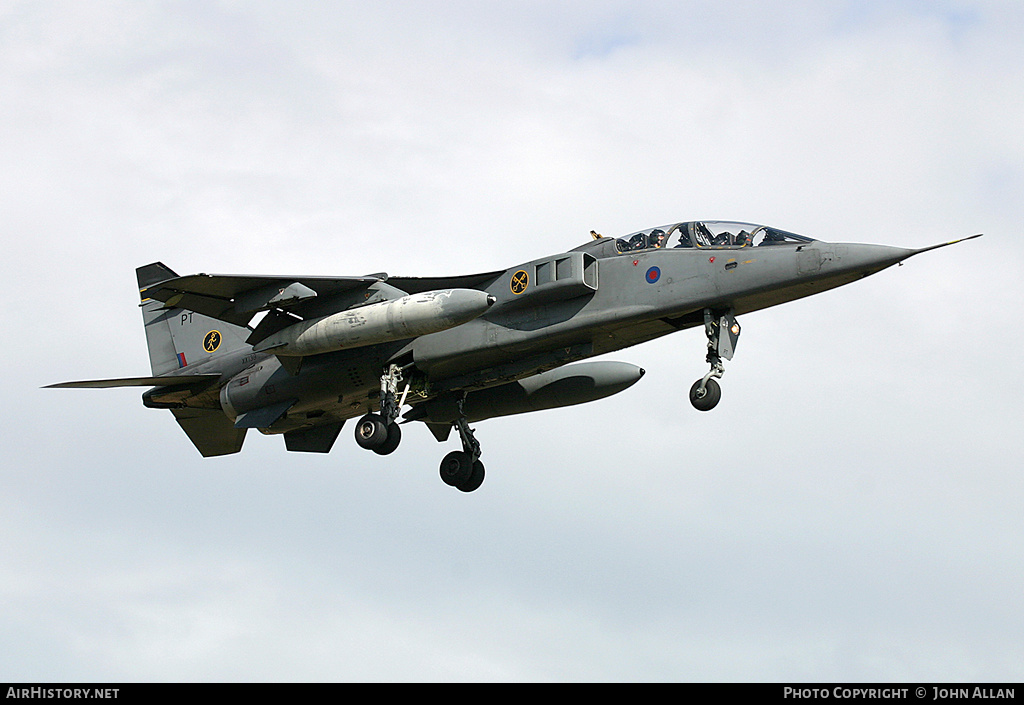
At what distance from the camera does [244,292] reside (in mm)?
23953

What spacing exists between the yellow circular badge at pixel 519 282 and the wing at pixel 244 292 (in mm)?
2610

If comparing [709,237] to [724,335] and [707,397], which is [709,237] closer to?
[724,335]

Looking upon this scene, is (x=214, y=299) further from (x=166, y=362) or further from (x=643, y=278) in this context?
(x=643, y=278)

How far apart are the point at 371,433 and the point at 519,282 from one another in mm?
4017

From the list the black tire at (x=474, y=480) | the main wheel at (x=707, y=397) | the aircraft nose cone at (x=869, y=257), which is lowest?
A: the main wheel at (x=707, y=397)

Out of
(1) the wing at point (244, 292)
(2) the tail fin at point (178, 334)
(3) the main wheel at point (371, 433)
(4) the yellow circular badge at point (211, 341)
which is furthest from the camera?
(4) the yellow circular badge at point (211, 341)

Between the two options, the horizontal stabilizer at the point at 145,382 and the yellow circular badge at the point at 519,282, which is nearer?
the yellow circular badge at the point at 519,282

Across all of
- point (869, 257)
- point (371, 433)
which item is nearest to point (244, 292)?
point (371, 433)

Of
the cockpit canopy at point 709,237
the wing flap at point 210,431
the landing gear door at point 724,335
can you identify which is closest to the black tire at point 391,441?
the wing flap at point 210,431

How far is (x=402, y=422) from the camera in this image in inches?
1030

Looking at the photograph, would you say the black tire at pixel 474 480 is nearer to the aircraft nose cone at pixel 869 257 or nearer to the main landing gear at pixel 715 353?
the main landing gear at pixel 715 353

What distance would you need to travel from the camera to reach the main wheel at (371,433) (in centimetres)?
2394

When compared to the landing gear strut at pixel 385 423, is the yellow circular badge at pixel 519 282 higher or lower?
higher
